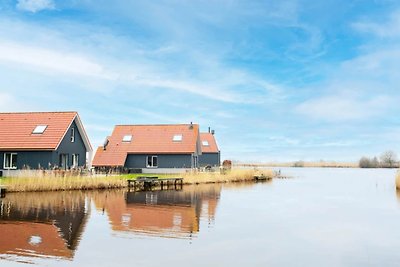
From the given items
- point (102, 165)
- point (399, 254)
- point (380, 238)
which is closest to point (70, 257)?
point (399, 254)

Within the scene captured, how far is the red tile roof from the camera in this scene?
32281mm

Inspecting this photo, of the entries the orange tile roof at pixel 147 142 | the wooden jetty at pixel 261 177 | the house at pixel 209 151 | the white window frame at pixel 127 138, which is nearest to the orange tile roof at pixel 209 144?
the house at pixel 209 151

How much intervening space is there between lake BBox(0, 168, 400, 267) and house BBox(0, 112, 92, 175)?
11737mm

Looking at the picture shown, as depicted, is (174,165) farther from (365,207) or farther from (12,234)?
(12,234)

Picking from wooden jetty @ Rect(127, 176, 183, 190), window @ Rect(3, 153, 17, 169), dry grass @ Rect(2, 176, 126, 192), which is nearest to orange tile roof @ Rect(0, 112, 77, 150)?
window @ Rect(3, 153, 17, 169)

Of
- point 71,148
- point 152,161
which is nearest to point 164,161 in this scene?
point 152,161

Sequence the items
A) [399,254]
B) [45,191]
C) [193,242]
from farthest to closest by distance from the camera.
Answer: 1. [45,191]
2. [193,242]
3. [399,254]

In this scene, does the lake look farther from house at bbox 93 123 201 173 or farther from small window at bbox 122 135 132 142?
small window at bbox 122 135 132 142

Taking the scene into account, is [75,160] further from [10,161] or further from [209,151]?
[209,151]

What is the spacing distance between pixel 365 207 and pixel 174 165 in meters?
25.7

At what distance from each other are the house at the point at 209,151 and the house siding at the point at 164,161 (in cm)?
1243

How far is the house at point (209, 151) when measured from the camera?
57.3m

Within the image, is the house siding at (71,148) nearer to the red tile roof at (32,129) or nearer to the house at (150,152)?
the red tile roof at (32,129)

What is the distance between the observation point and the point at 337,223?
50.2 ft
